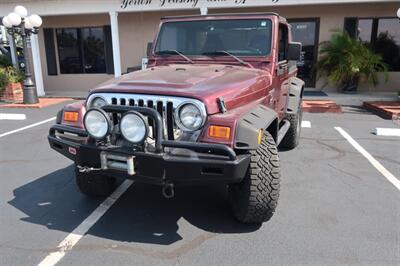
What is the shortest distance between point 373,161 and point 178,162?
3.60 metres

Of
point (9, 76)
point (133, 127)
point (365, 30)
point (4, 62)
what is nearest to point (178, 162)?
point (133, 127)

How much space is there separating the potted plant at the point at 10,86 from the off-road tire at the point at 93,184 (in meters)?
8.65

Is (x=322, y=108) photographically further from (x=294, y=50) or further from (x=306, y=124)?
(x=294, y=50)

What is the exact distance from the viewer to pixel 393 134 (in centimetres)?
659

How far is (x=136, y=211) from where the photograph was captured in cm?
358

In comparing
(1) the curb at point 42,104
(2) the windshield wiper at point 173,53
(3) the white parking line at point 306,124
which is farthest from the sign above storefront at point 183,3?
(2) the windshield wiper at point 173,53

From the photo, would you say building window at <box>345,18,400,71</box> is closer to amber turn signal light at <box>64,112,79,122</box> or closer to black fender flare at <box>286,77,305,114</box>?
black fender flare at <box>286,77,305,114</box>

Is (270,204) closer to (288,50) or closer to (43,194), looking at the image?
(288,50)

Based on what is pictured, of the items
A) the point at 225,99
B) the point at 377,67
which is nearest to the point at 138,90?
the point at 225,99

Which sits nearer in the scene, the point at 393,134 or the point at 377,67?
the point at 393,134

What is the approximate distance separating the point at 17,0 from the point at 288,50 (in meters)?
10.4

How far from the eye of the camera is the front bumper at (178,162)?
2545 millimetres

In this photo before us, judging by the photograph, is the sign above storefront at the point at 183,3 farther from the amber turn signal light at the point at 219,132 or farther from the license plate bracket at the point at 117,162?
the license plate bracket at the point at 117,162

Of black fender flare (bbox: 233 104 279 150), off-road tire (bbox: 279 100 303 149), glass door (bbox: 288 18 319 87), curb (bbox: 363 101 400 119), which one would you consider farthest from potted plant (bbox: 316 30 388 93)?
black fender flare (bbox: 233 104 279 150)
